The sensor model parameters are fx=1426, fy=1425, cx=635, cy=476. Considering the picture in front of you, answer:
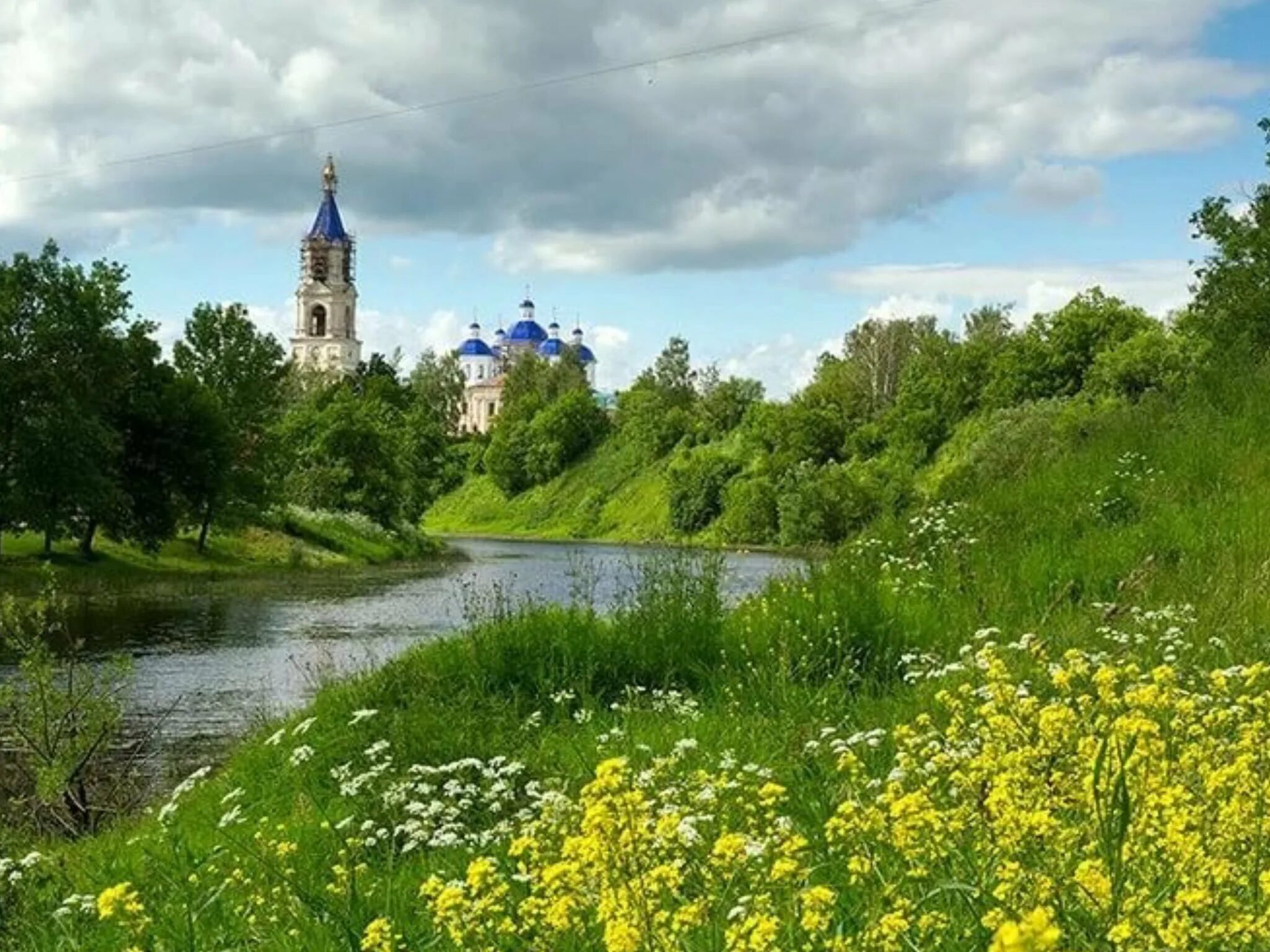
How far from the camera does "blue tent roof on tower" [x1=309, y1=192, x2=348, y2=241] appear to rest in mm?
184250

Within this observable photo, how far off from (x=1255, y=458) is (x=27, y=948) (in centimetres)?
1052

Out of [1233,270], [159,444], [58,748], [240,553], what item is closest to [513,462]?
[240,553]

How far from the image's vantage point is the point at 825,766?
6.04 metres

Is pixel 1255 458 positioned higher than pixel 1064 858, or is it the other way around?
pixel 1255 458

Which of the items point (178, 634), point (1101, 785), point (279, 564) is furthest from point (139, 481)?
point (1101, 785)

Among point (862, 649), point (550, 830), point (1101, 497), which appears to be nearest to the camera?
point (550, 830)

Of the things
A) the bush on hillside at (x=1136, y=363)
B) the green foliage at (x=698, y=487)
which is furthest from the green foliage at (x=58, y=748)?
the green foliage at (x=698, y=487)

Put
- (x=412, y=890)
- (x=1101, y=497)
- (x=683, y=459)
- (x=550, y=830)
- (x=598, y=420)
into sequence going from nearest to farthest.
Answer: (x=550, y=830) < (x=412, y=890) < (x=1101, y=497) < (x=683, y=459) < (x=598, y=420)

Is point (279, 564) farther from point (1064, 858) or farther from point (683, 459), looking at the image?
point (683, 459)

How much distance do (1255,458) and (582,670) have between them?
21.4 ft

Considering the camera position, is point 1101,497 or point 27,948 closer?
Answer: point 27,948

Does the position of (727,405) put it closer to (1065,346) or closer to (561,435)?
(561,435)

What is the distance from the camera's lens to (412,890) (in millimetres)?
5477

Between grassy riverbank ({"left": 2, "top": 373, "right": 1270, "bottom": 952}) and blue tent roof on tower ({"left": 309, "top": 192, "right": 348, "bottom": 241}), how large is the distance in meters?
177
